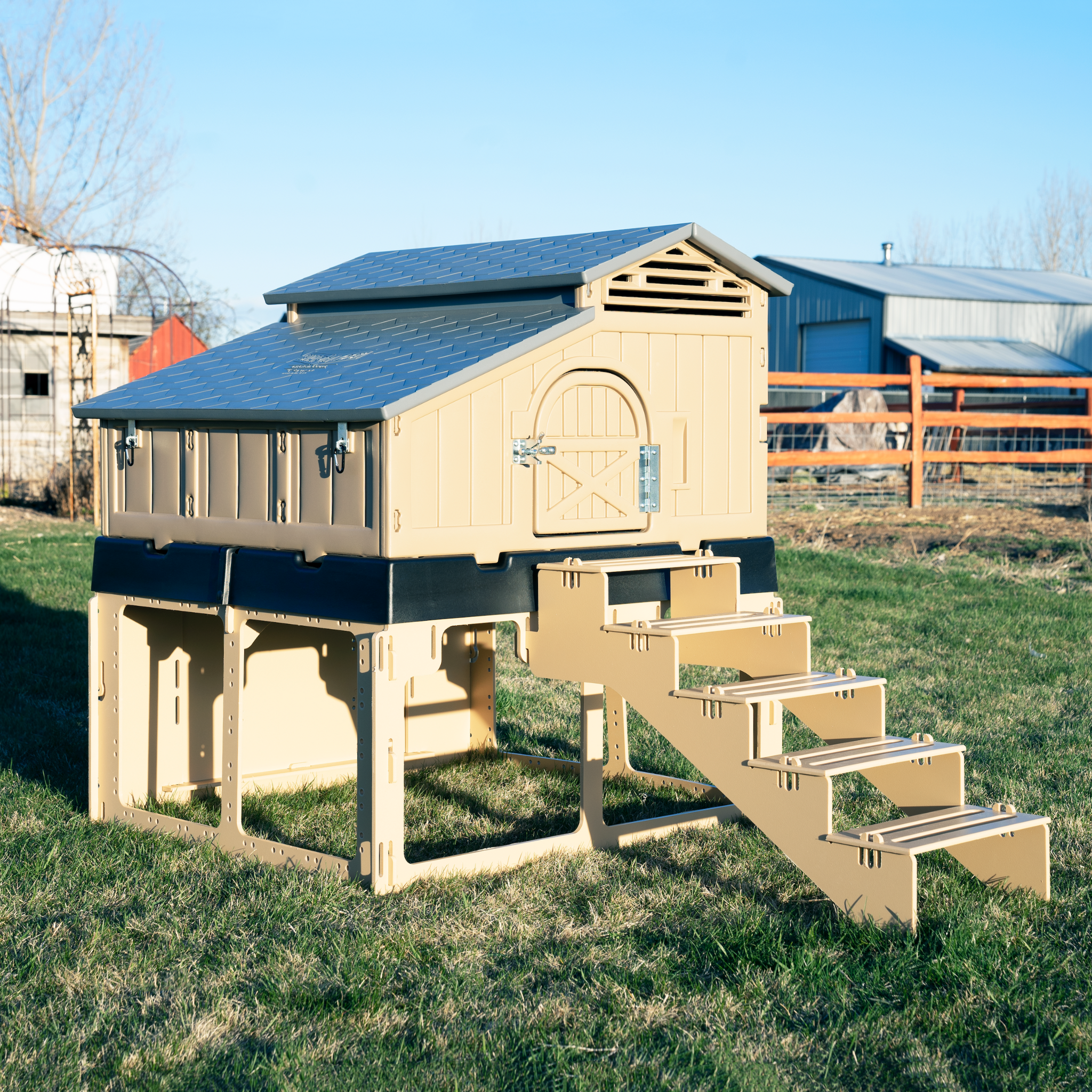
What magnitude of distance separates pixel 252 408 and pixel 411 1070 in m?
2.75

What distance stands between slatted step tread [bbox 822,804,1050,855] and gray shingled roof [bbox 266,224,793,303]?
249 centimetres

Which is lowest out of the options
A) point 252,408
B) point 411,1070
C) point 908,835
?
point 411,1070

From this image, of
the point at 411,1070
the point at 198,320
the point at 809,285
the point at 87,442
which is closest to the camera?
the point at 411,1070

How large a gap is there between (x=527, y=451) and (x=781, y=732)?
5.07 ft

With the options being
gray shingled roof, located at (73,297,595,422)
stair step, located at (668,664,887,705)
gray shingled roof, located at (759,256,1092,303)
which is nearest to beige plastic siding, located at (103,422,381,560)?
gray shingled roof, located at (73,297,595,422)

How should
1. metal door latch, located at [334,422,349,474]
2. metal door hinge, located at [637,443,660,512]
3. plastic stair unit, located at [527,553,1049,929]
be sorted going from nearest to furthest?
plastic stair unit, located at [527,553,1049,929]
metal door latch, located at [334,422,349,474]
metal door hinge, located at [637,443,660,512]

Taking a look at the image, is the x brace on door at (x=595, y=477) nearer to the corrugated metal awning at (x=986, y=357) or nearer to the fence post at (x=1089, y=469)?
the fence post at (x=1089, y=469)

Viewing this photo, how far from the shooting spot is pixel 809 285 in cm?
3591

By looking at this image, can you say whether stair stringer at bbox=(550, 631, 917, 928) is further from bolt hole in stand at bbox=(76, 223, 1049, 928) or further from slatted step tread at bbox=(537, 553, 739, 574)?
slatted step tread at bbox=(537, 553, 739, 574)

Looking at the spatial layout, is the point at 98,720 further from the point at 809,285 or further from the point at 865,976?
the point at 809,285

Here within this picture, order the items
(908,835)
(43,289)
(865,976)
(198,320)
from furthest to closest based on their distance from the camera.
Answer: (198,320), (43,289), (908,835), (865,976)

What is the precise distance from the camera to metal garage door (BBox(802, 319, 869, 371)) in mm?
34594

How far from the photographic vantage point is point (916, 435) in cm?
1756

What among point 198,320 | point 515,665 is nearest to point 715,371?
point 515,665
